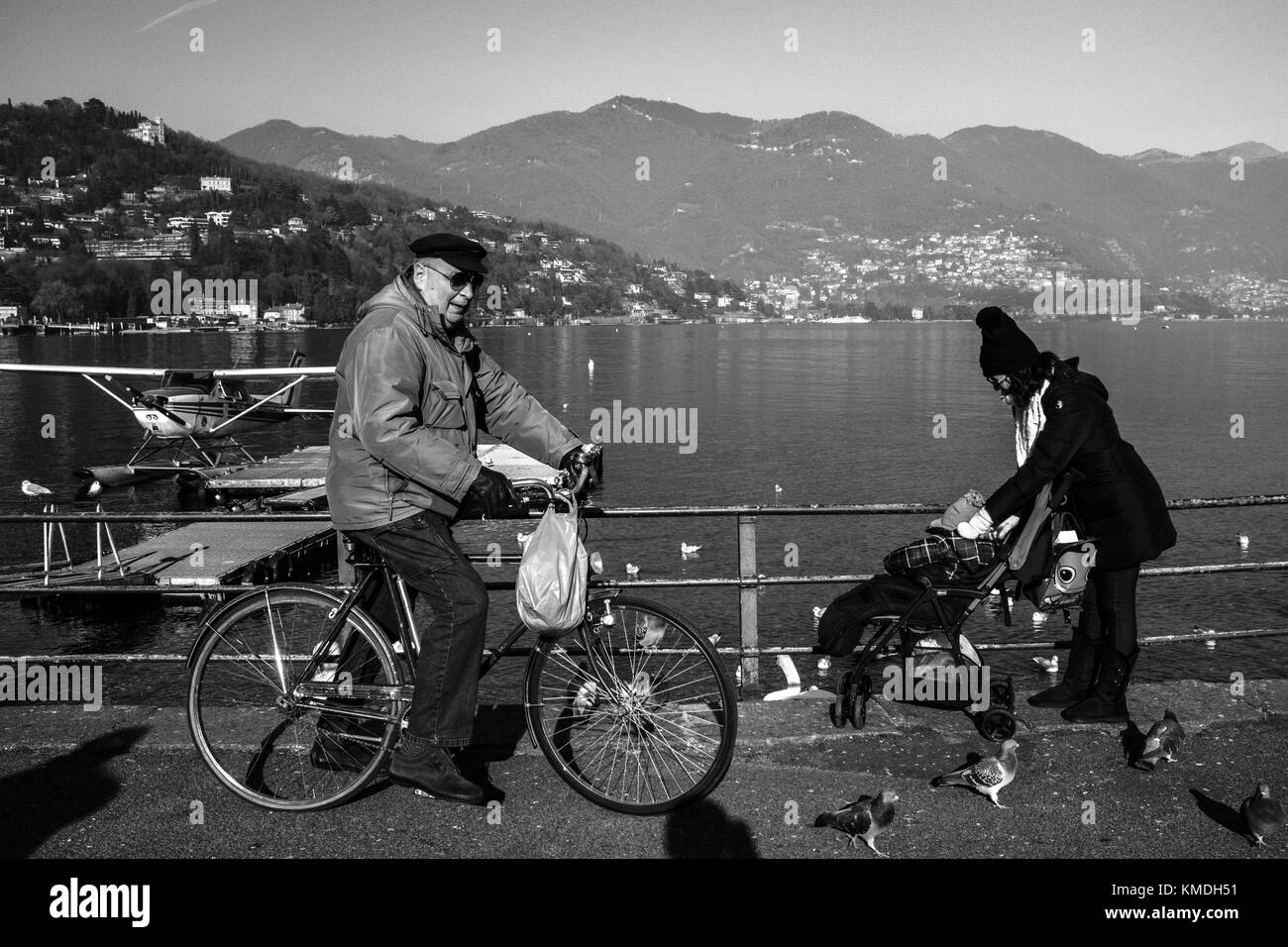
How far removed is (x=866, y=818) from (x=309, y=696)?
229cm

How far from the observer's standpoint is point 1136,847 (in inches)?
163

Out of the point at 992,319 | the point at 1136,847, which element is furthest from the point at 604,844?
the point at 992,319

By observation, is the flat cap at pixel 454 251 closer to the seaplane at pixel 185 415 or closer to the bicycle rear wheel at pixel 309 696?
the bicycle rear wheel at pixel 309 696

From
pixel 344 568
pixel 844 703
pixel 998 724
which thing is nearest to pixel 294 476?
pixel 344 568

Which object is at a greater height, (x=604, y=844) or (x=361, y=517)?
(x=361, y=517)

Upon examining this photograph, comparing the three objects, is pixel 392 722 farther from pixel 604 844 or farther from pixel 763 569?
pixel 763 569

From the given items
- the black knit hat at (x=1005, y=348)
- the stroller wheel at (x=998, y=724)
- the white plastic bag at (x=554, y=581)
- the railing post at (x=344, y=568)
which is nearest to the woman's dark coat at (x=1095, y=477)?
the black knit hat at (x=1005, y=348)

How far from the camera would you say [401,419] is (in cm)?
423

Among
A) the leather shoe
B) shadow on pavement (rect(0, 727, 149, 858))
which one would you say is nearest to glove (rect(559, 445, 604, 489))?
the leather shoe

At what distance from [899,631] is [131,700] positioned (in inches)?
711

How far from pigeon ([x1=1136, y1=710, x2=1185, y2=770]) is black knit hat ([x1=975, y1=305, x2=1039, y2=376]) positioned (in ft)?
5.51

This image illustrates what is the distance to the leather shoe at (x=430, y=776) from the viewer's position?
4508mm

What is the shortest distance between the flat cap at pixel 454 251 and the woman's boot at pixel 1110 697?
3.39 m

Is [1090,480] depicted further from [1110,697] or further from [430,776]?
[430,776]
